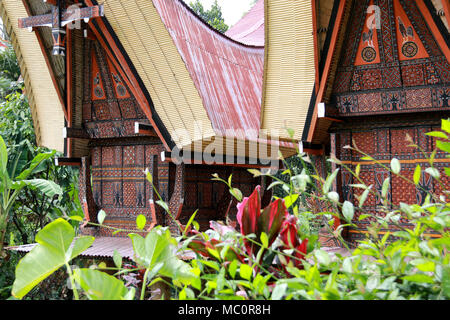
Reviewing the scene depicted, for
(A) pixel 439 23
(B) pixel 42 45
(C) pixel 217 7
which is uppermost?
(C) pixel 217 7

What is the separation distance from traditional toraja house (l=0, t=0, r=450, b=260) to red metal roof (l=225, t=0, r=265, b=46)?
4.54 feet

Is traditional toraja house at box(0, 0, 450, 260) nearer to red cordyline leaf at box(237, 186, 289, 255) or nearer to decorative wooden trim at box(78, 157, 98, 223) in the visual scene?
decorative wooden trim at box(78, 157, 98, 223)

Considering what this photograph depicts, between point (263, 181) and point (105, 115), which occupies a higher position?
point (105, 115)

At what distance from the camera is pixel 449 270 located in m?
0.90

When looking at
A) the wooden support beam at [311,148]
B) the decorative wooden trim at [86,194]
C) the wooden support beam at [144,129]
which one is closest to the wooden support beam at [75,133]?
the decorative wooden trim at [86,194]

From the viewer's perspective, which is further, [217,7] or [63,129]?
[217,7]

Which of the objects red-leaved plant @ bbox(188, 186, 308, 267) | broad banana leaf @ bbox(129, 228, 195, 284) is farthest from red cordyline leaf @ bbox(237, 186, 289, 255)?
broad banana leaf @ bbox(129, 228, 195, 284)

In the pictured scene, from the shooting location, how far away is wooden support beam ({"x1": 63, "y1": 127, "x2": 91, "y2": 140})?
24.9 ft

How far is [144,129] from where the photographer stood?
7.02 m

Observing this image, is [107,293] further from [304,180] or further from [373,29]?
[373,29]

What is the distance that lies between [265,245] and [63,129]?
273 inches

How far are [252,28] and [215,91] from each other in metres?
5.18

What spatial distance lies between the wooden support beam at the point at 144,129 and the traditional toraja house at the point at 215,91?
31 millimetres
